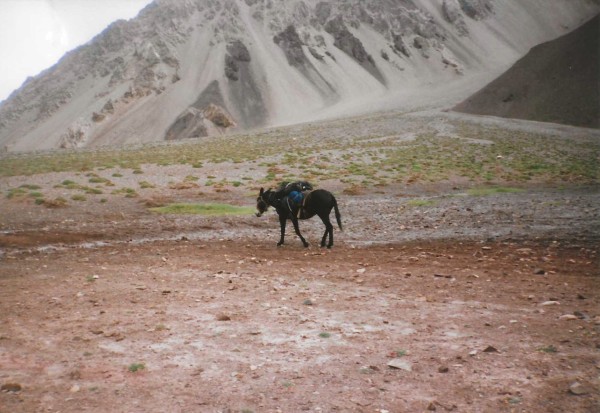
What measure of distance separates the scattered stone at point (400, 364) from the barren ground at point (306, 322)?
0.02 metres

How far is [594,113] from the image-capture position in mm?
70375

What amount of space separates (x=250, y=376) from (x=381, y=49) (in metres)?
181

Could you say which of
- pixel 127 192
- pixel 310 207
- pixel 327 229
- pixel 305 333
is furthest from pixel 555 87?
pixel 305 333

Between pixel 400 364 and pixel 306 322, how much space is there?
201 centimetres

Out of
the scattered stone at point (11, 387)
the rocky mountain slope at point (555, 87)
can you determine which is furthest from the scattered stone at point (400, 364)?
the rocky mountain slope at point (555, 87)

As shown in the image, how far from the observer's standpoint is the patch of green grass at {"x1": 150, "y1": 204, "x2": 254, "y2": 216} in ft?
65.4

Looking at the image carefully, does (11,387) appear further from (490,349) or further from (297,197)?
(297,197)

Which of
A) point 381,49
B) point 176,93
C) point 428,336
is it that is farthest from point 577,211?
point 381,49

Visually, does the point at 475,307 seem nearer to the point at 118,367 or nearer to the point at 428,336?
the point at 428,336

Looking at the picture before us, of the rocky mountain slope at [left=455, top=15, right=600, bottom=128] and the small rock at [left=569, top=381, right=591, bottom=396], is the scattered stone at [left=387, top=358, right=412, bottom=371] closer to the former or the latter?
the small rock at [left=569, top=381, right=591, bottom=396]

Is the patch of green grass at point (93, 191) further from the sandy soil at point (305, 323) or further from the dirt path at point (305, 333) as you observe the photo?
the dirt path at point (305, 333)

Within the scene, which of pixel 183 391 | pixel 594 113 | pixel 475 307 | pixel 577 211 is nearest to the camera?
pixel 183 391

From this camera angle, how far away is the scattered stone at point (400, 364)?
5887 mm

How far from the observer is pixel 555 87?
7856 centimetres
